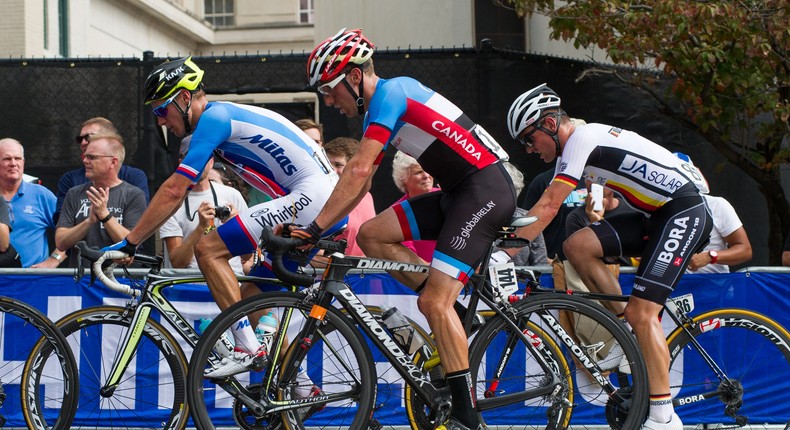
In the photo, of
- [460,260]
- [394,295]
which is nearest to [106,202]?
[394,295]

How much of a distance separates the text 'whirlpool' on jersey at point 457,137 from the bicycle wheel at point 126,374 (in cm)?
206

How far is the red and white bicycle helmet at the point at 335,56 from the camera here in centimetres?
603

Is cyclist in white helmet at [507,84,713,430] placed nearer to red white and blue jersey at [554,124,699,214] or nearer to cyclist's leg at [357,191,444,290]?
red white and blue jersey at [554,124,699,214]

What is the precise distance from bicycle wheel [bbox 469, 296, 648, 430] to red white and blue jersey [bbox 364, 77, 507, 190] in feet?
2.81

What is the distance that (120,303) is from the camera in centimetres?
764

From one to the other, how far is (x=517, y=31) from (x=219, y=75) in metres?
6.94

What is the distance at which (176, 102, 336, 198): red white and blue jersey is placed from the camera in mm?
6324

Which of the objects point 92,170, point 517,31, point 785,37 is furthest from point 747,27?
point 517,31

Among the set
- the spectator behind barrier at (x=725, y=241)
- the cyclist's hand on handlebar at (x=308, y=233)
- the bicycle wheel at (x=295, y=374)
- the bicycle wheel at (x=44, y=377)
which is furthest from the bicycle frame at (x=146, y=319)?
the spectator behind barrier at (x=725, y=241)

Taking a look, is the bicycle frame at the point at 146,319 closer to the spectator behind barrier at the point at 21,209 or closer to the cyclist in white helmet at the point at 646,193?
the cyclist in white helmet at the point at 646,193

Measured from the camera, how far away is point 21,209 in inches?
359

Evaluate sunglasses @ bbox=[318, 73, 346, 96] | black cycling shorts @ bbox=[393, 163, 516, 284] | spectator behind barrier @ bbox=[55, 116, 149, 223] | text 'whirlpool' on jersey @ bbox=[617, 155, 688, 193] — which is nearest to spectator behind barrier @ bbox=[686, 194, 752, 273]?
text 'whirlpool' on jersey @ bbox=[617, 155, 688, 193]

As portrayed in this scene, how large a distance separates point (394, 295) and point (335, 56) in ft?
7.32

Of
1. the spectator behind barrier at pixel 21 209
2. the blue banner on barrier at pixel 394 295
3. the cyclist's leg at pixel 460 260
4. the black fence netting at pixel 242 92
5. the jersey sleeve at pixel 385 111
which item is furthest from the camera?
the black fence netting at pixel 242 92
